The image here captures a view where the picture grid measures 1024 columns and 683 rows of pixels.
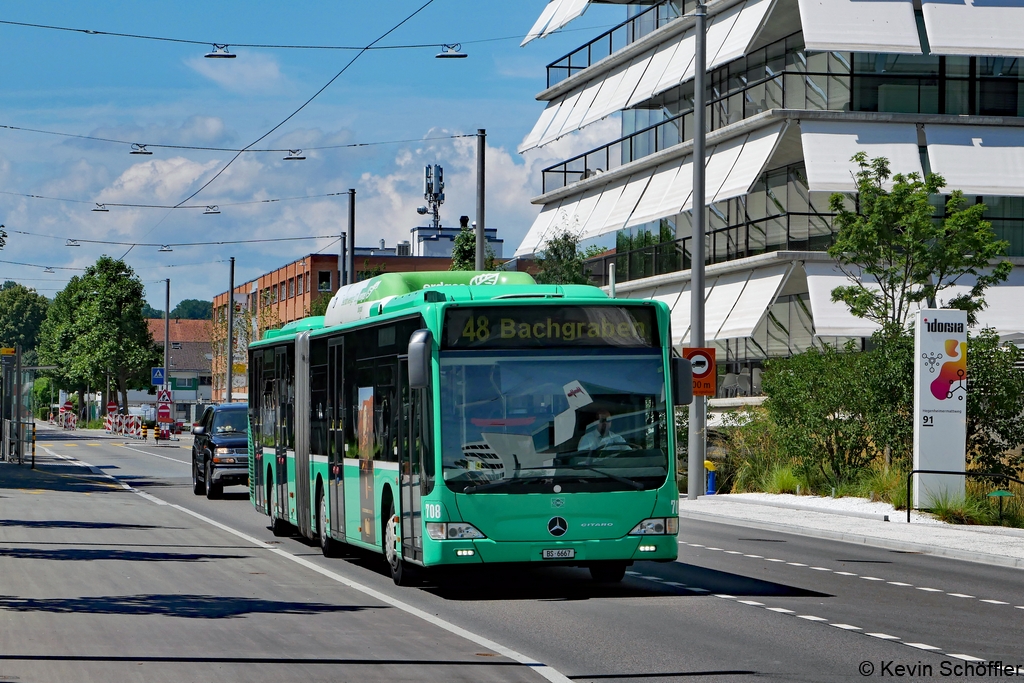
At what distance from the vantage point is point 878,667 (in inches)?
400

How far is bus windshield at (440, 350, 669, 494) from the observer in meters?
13.9

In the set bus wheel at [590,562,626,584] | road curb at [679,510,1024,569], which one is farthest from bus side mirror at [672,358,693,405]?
road curb at [679,510,1024,569]

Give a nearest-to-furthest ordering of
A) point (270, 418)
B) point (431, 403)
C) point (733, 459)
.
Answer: point (431, 403), point (270, 418), point (733, 459)

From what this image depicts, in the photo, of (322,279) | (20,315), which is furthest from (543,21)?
(20,315)

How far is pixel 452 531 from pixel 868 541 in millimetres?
9810

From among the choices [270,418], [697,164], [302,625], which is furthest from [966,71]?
[302,625]

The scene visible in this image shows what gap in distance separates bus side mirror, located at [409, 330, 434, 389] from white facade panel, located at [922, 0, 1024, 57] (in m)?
31.0

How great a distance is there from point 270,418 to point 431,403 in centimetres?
897

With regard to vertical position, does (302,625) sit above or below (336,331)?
below

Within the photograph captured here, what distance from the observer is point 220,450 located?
31.2m

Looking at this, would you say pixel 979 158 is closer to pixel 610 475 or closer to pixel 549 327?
pixel 549 327

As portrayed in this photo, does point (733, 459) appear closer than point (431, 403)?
No

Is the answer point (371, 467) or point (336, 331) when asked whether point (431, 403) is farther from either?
point (336, 331)

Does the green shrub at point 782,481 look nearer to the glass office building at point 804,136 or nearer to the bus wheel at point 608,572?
the glass office building at point 804,136
